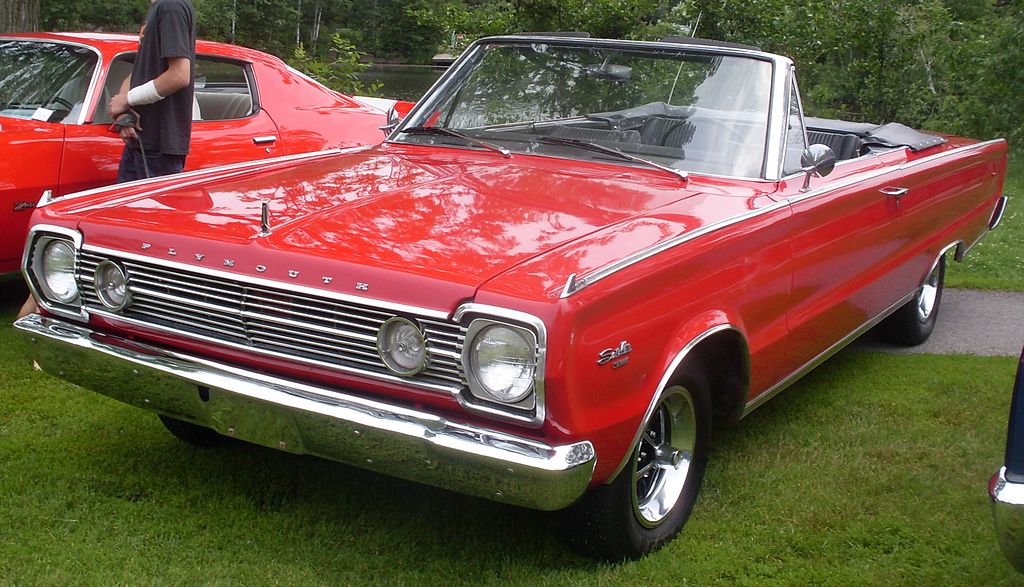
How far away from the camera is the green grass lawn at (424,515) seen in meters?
3.09

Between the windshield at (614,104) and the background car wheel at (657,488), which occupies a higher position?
the windshield at (614,104)

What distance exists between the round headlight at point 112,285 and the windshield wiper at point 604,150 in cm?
168

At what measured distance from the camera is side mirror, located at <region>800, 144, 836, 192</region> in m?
3.92

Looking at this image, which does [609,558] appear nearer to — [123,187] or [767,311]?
[767,311]

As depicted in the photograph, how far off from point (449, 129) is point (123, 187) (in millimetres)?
1346

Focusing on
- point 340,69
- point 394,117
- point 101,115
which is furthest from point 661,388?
point 340,69

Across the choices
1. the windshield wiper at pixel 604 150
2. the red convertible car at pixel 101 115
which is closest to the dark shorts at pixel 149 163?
the red convertible car at pixel 101 115

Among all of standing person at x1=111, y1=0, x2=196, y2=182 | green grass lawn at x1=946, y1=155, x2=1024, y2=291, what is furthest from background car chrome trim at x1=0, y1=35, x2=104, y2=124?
green grass lawn at x1=946, y1=155, x2=1024, y2=291

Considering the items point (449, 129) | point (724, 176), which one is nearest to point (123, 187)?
point (449, 129)

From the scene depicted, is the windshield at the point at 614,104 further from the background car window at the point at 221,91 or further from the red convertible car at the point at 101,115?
the background car window at the point at 221,91

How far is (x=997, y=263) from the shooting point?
7910mm

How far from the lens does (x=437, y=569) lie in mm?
3107

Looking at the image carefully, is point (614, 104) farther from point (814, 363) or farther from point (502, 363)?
point (502, 363)

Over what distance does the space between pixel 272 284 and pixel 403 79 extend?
52.0 ft
